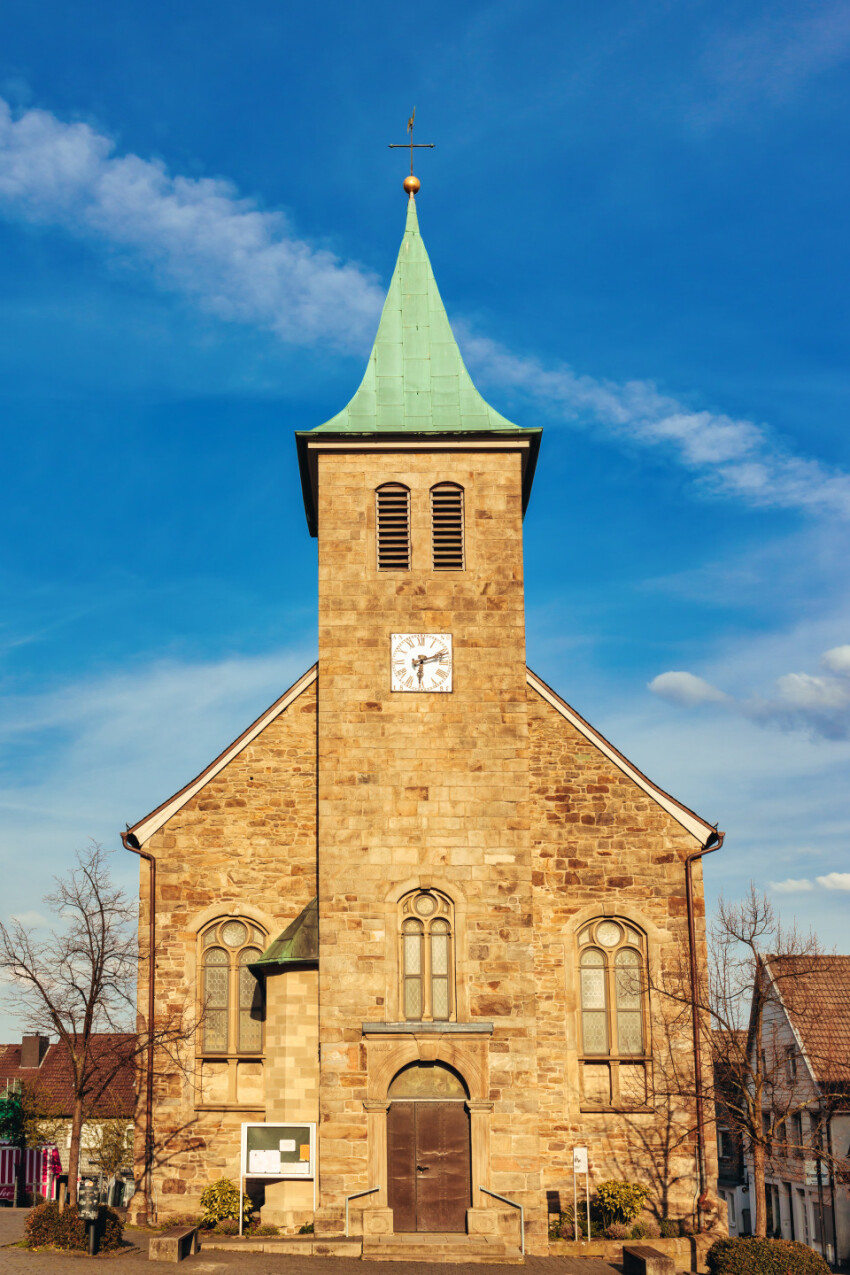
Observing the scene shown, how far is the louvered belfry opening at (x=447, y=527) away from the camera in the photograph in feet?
83.3

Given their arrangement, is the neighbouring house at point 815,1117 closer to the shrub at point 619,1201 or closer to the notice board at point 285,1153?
the shrub at point 619,1201

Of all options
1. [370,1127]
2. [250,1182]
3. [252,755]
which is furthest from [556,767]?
[250,1182]

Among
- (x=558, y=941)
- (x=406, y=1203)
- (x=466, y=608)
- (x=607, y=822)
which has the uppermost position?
(x=466, y=608)


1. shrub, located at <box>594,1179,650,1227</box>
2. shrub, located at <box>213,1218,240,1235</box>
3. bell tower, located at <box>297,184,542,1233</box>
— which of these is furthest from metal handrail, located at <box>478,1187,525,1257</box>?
shrub, located at <box>213,1218,240,1235</box>

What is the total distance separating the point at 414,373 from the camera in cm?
2759

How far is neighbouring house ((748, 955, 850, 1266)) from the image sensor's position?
33.6 m

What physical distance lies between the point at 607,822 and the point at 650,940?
240 cm

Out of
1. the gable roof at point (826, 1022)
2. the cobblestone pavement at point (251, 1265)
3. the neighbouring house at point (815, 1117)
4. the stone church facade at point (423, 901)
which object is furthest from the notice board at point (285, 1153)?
the gable roof at point (826, 1022)

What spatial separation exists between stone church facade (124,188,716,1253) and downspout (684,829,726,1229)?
0.17 m

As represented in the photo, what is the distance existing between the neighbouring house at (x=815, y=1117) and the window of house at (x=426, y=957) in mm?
10912

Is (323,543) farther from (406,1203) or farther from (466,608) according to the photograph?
(406,1203)

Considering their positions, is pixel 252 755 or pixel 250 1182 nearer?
pixel 250 1182

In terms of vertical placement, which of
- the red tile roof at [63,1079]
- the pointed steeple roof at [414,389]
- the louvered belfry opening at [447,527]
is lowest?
the red tile roof at [63,1079]

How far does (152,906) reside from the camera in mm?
24797
